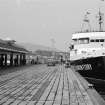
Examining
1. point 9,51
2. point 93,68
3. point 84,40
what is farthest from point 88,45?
point 9,51

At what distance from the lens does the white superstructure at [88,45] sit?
21.1m

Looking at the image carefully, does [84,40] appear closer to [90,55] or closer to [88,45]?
[88,45]

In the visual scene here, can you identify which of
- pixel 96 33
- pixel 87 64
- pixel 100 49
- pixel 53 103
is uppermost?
pixel 96 33

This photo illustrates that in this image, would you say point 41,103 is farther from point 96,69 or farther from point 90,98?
point 96,69

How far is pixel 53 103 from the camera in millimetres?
7633

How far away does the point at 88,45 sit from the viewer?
21.9m

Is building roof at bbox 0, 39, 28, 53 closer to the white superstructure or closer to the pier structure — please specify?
the pier structure

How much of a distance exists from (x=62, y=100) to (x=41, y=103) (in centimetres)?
89

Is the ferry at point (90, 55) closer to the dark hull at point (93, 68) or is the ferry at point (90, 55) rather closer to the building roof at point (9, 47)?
the dark hull at point (93, 68)

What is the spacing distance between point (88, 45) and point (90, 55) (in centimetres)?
153

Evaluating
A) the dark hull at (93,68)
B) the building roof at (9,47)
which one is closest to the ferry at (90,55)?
the dark hull at (93,68)

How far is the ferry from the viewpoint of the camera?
1686 centimetres

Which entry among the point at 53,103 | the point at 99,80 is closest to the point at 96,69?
the point at 99,80

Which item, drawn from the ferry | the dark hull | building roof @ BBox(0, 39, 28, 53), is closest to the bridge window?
the ferry
